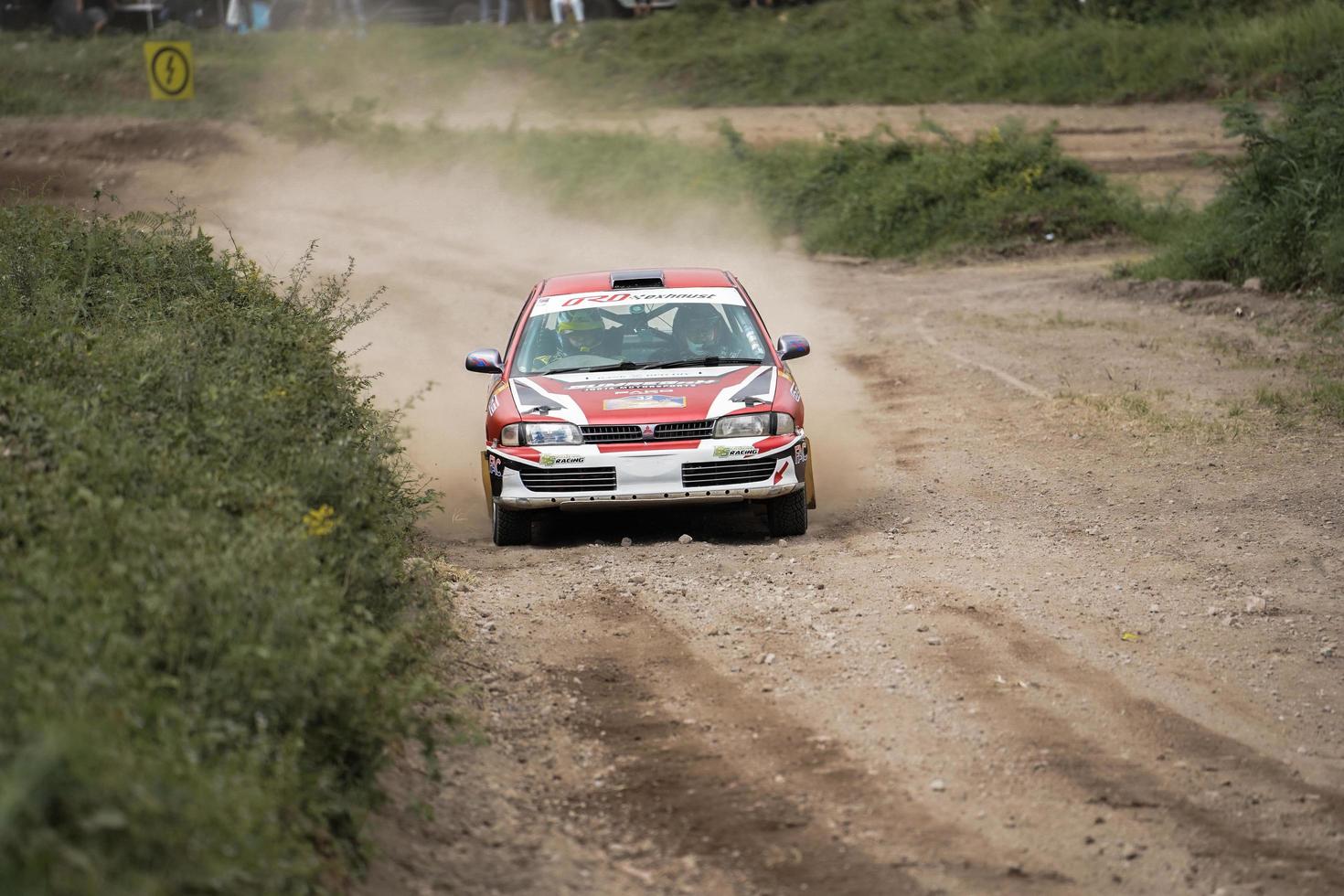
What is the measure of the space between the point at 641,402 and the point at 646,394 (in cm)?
10

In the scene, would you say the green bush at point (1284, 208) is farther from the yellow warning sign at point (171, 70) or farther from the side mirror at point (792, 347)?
the yellow warning sign at point (171, 70)

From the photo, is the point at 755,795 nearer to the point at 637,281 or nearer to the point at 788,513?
the point at 788,513

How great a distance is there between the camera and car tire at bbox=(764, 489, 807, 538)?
394 inches

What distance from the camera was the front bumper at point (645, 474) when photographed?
31.7 ft

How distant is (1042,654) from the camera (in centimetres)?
727

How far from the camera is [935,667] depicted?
7109mm

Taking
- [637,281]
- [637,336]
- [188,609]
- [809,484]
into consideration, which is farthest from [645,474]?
[188,609]

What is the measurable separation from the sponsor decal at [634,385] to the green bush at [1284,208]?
10592 millimetres

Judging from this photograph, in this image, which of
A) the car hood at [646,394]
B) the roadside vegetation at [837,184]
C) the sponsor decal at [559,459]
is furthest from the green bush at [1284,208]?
the sponsor decal at [559,459]

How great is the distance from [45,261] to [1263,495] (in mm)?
8043

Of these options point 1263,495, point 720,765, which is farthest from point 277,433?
point 1263,495

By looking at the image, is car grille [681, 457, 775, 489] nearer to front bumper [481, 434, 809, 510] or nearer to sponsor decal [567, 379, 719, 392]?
front bumper [481, 434, 809, 510]

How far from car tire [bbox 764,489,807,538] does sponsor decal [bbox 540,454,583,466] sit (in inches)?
49.2

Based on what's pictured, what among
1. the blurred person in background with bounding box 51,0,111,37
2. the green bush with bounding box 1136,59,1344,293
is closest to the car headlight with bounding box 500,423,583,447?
the green bush with bounding box 1136,59,1344,293
